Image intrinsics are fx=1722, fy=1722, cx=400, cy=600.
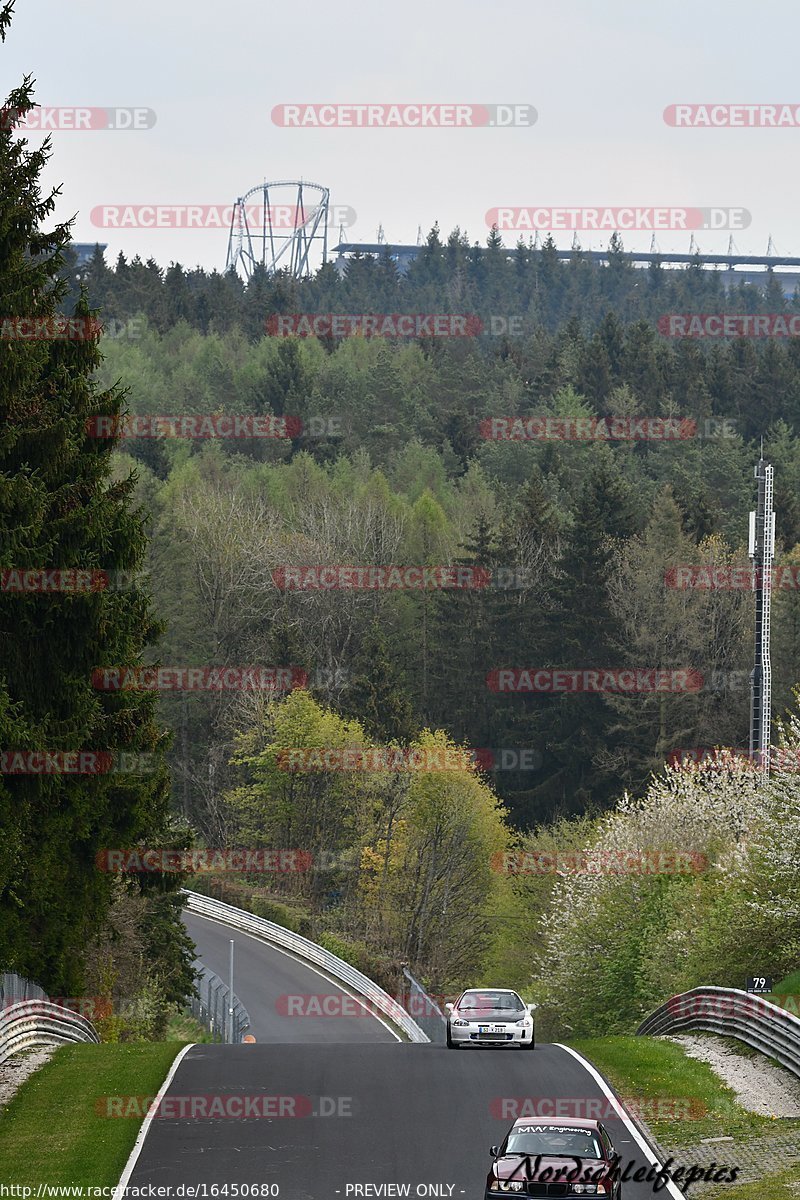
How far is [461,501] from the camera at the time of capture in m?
115

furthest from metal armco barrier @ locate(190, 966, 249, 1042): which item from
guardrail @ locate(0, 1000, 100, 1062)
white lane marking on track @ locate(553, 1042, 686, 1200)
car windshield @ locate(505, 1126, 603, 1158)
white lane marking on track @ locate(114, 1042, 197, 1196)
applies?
car windshield @ locate(505, 1126, 603, 1158)

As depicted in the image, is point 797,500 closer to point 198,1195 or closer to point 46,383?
point 46,383

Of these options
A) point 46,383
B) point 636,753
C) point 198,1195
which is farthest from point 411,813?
point 198,1195

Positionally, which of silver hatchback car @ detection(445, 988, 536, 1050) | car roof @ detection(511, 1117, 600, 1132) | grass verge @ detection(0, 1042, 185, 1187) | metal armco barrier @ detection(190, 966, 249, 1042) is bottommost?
metal armco barrier @ detection(190, 966, 249, 1042)

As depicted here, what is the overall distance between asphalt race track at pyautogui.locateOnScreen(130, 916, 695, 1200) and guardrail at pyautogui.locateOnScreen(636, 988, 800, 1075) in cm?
297

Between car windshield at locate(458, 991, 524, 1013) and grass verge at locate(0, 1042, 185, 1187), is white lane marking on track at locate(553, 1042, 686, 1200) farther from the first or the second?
grass verge at locate(0, 1042, 185, 1187)

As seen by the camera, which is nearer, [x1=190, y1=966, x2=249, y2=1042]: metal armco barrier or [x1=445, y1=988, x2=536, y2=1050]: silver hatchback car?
[x1=445, y1=988, x2=536, y2=1050]: silver hatchback car

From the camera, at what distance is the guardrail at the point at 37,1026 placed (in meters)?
26.4

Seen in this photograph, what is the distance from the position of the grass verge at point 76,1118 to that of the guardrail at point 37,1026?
2.00 feet

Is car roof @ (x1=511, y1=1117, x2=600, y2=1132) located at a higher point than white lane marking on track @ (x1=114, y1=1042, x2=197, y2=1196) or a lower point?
higher

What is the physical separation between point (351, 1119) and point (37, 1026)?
927cm

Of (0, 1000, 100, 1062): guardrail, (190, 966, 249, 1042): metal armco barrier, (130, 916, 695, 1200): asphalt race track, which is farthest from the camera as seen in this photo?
(190, 966, 249, 1042): metal armco barrier

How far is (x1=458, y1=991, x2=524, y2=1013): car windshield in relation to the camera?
30469mm

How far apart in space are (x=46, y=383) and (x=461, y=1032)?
13.3 m
